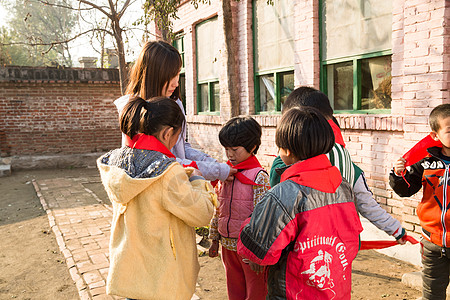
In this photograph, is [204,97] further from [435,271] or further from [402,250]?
[435,271]

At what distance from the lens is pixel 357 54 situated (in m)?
5.48

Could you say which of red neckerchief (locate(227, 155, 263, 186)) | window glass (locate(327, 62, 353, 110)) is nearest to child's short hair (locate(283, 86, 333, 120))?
red neckerchief (locate(227, 155, 263, 186))

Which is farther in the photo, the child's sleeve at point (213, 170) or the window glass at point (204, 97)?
the window glass at point (204, 97)

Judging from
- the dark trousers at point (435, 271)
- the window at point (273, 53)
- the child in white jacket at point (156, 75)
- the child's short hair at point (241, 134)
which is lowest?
the dark trousers at point (435, 271)

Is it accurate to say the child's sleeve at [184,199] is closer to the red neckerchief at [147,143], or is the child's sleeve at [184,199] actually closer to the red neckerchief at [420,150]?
the red neckerchief at [147,143]

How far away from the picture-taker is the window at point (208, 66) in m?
9.34

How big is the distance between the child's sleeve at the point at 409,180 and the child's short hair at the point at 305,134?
1.29 meters

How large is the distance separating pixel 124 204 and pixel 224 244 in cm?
91

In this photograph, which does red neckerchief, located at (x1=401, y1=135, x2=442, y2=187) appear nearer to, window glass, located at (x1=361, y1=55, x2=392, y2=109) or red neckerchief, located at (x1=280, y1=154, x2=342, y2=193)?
red neckerchief, located at (x1=280, y1=154, x2=342, y2=193)

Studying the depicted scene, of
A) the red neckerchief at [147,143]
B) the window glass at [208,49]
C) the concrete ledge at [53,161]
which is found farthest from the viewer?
the concrete ledge at [53,161]

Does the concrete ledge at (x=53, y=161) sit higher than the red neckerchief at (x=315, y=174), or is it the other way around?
the red neckerchief at (x=315, y=174)

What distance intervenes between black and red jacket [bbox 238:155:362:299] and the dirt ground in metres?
2.20

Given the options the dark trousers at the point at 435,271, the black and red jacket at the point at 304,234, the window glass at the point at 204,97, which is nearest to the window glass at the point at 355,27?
the dark trousers at the point at 435,271

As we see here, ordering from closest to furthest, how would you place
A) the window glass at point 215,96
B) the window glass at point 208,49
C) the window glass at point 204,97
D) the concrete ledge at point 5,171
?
the window glass at point 208,49 < the window glass at point 215,96 < the window glass at point 204,97 < the concrete ledge at point 5,171
